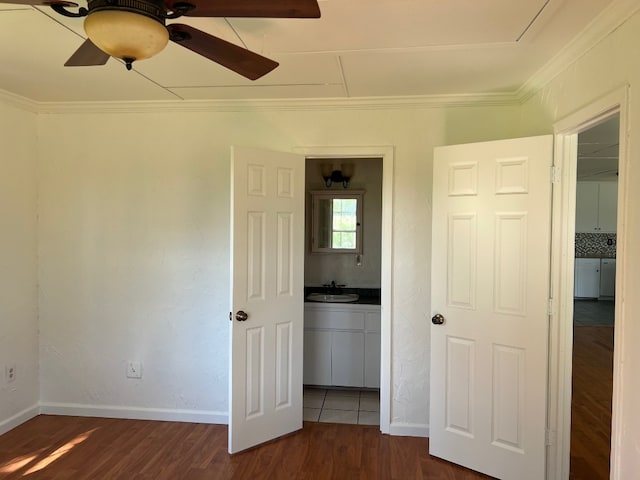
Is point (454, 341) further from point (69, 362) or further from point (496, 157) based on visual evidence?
point (69, 362)

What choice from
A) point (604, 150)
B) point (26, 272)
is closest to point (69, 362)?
point (26, 272)

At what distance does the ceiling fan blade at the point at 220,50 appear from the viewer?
1371 mm

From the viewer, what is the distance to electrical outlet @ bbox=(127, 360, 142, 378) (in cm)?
326

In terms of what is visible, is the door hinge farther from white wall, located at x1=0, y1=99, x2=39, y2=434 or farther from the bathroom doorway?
white wall, located at x1=0, y1=99, x2=39, y2=434

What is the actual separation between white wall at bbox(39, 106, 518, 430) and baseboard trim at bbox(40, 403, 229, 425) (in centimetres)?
2

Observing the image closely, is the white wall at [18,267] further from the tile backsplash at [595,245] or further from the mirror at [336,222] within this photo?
the tile backsplash at [595,245]

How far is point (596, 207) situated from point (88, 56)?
8.45 metres

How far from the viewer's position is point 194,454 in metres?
2.79

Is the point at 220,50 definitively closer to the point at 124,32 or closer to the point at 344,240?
the point at 124,32

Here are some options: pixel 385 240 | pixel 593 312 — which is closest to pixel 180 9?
pixel 385 240

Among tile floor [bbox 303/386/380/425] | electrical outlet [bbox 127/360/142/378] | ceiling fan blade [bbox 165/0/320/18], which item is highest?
ceiling fan blade [bbox 165/0/320/18]

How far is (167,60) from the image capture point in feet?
7.76

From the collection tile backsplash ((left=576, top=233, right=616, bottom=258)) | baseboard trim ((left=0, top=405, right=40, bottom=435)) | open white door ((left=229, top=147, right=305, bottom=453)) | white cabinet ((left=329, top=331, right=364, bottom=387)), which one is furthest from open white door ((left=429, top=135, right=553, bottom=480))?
tile backsplash ((left=576, top=233, right=616, bottom=258))

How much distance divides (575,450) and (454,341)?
119 cm
